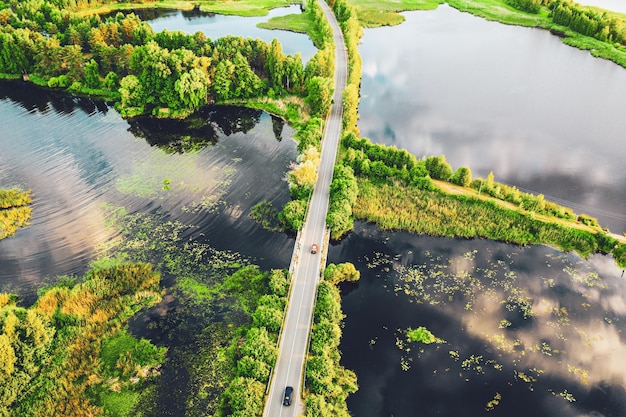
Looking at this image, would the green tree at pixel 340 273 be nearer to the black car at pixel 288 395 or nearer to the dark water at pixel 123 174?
the dark water at pixel 123 174

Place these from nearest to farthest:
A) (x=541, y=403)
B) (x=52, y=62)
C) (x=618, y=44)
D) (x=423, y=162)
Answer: (x=541, y=403) → (x=423, y=162) → (x=52, y=62) → (x=618, y=44)

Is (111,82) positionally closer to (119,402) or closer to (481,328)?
(119,402)

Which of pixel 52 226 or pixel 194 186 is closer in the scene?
pixel 52 226

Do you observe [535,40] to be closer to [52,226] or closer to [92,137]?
[92,137]

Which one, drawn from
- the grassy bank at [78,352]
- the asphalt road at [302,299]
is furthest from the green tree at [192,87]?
the grassy bank at [78,352]

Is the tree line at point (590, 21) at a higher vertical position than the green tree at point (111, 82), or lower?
higher

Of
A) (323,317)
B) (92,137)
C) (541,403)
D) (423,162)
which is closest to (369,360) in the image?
(323,317)

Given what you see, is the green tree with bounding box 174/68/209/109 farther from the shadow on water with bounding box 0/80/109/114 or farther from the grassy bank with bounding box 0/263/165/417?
the grassy bank with bounding box 0/263/165/417

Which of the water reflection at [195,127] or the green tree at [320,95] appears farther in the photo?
the water reflection at [195,127]
